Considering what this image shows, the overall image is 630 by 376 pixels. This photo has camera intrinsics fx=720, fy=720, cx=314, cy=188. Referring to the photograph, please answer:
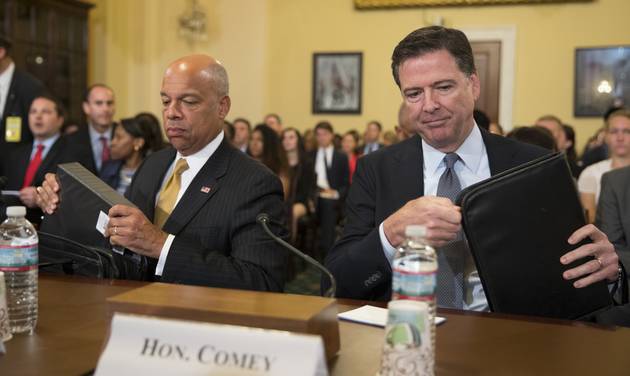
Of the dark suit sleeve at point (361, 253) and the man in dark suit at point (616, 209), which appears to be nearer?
the dark suit sleeve at point (361, 253)

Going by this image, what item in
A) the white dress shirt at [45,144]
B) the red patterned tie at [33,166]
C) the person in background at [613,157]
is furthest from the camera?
the white dress shirt at [45,144]

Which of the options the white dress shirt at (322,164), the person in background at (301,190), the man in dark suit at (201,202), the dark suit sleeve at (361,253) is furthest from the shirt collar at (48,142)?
the white dress shirt at (322,164)

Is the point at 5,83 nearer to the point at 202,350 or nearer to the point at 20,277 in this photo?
the point at 20,277

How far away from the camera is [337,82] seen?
1176cm

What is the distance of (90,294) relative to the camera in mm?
1785

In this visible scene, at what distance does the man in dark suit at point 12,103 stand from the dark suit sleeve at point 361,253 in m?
3.77

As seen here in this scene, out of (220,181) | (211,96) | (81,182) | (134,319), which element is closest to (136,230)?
(81,182)

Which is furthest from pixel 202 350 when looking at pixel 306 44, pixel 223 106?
pixel 306 44

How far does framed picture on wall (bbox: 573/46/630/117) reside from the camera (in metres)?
10.4

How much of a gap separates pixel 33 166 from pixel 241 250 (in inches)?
126

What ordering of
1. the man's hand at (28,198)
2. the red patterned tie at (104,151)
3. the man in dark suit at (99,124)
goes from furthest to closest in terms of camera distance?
the man in dark suit at (99,124)
the red patterned tie at (104,151)
the man's hand at (28,198)

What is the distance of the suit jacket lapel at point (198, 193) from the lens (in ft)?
7.85

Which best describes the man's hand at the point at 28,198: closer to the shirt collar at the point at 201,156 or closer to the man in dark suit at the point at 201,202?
the man in dark suit at the point at 201,202

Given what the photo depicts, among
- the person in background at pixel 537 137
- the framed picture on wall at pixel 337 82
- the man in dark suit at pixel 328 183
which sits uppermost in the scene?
the framed picture on wall at pixel 337 82
